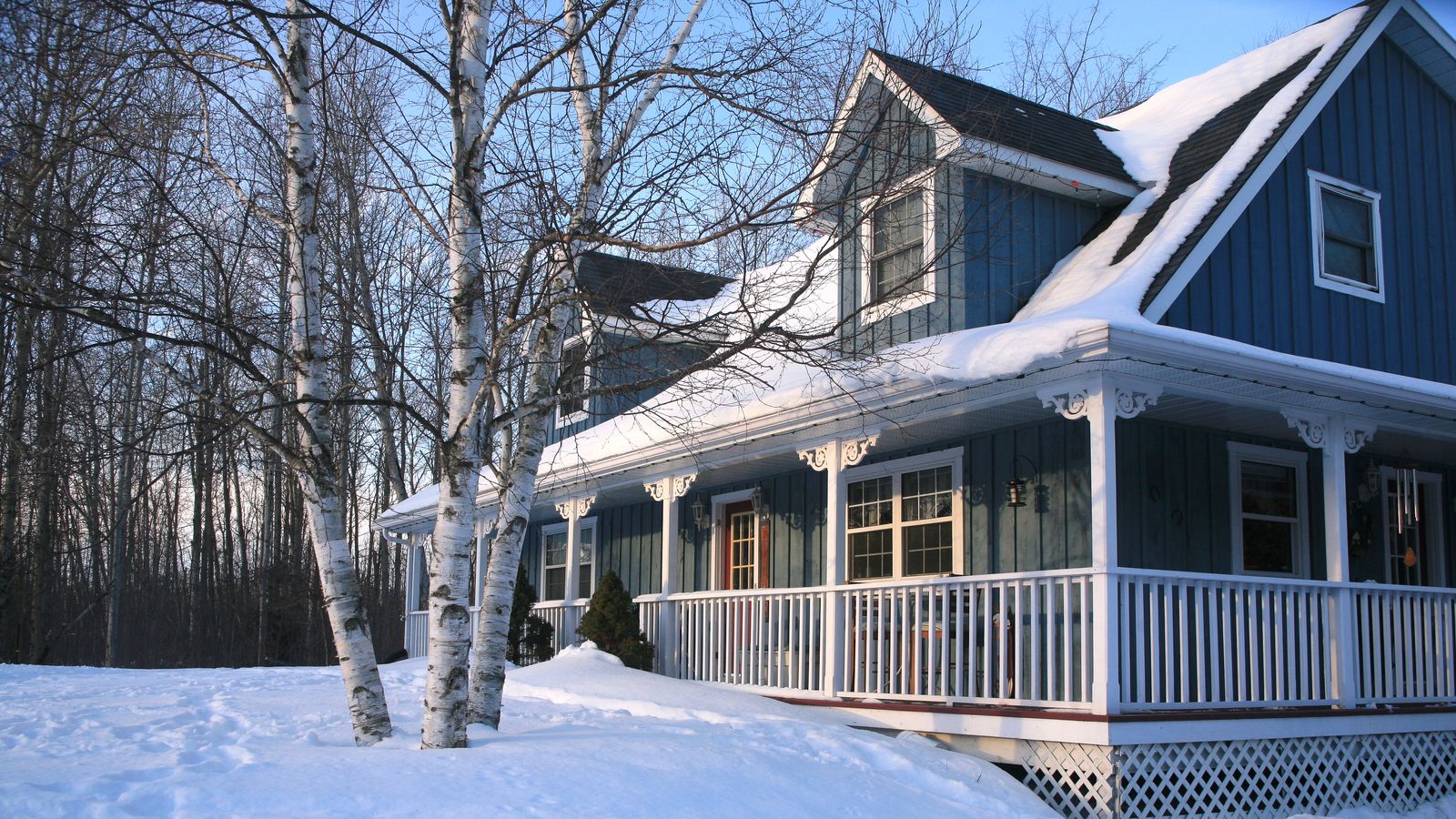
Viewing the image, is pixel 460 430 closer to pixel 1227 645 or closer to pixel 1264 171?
pixel 1227 645

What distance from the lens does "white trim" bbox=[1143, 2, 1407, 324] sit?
31.6 feet

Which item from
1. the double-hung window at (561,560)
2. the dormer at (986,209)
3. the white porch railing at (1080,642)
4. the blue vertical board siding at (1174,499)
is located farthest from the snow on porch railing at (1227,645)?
the double-hung window at (561,560)

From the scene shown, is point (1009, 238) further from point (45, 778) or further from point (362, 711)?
point (45, 778)

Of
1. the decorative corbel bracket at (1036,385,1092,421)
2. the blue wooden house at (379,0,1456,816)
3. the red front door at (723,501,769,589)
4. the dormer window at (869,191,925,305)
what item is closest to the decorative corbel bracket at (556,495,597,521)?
the blue wooden house at (379,0,1456,816)

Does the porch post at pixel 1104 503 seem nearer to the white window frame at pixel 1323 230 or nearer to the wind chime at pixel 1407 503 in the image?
the white window frame at pixel 1323 230

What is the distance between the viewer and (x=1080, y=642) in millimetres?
9148

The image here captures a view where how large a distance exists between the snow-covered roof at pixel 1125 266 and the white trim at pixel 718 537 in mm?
1273

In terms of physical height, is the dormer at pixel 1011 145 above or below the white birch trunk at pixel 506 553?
above

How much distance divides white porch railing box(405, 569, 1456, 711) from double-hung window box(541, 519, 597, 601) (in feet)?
14.8

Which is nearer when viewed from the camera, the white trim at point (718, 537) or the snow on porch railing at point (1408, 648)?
the snow on porch railing at point (1408, 648)

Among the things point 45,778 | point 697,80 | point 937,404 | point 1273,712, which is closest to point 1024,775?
point 1273,712

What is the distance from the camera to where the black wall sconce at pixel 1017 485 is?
9.91 metres

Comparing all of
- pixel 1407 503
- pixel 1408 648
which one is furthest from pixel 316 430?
pixel 1407 503

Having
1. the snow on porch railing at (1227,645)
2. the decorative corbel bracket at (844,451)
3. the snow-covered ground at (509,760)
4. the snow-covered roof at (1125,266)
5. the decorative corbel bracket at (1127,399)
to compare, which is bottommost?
the snow-covered ground at (509,760)
